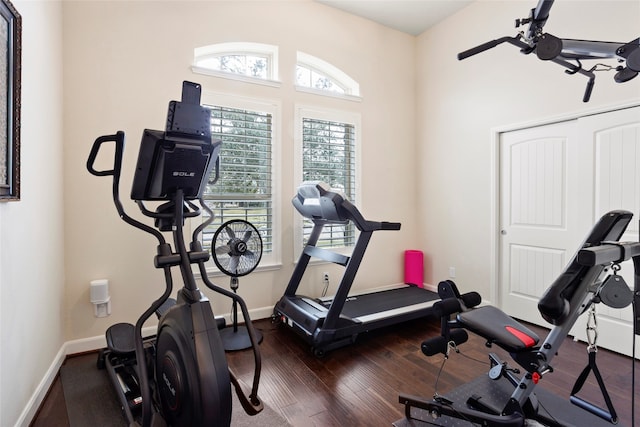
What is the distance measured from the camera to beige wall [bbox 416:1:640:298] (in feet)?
9.36

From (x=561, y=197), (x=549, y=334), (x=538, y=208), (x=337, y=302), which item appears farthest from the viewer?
(x=538, y=208)

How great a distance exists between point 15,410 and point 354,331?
85.2 inches

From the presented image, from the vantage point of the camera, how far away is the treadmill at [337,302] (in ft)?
8.80

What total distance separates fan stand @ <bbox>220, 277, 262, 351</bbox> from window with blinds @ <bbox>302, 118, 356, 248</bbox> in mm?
1135

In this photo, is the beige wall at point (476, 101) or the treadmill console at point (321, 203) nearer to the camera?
the treadmill console at point (321, 203)

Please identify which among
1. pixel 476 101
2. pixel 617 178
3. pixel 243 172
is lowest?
pixel 617 178

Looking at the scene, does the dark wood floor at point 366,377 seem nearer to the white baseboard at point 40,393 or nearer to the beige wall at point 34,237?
the white baseboard at point 40,393

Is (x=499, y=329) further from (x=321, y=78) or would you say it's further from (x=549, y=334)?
(x=321, y=78)

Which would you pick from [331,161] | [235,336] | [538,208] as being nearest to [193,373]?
[235,336]

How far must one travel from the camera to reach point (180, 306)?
1656mm

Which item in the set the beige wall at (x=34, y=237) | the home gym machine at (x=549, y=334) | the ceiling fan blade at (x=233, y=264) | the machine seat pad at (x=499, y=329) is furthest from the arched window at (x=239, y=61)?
the machine seat pad at (x=499, y=329)

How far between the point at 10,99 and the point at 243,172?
1.87 metres

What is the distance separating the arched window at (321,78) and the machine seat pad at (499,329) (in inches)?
114

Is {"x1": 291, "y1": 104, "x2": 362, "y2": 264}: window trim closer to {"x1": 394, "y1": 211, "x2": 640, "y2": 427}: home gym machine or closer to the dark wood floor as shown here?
the dark wood floor
